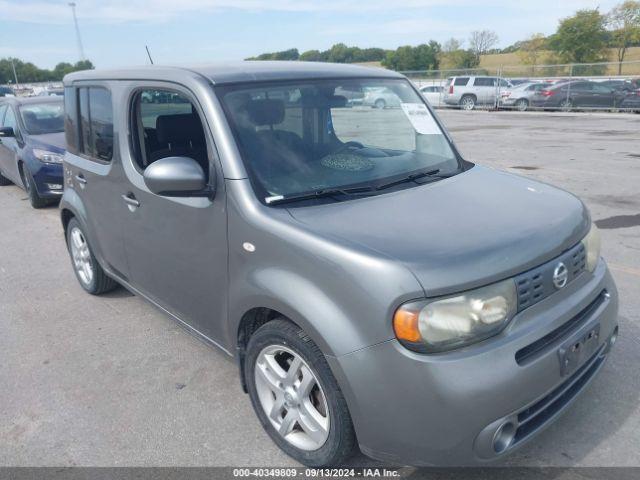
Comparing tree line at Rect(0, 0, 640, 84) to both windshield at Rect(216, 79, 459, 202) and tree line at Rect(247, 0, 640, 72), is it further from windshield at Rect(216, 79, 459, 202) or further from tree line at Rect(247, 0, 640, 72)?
windshield at Rect(216, 79, 459, 202)

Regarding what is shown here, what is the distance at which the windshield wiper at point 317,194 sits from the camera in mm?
2539

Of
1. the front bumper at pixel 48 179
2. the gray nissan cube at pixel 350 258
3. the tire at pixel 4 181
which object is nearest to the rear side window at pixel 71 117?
the gray nissan cube at pixel 350 258

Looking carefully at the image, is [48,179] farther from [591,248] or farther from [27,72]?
[27,72]

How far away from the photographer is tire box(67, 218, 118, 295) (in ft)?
14.7

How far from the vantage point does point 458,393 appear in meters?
1.95

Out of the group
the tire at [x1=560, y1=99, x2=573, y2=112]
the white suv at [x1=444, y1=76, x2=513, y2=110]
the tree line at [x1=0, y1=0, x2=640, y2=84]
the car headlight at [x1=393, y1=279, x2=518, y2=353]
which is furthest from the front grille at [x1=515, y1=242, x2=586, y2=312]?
the tree line at [x1=0, y1=0, x2=640, y2=84]

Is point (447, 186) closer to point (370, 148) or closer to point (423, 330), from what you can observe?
point (370, 148)

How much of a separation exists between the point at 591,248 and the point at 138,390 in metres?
2.71

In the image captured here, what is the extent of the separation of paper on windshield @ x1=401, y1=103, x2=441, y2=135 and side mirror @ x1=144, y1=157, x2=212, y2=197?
5.03 feet

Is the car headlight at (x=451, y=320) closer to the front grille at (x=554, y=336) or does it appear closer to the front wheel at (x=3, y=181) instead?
the front grille at (x=554, y=336)

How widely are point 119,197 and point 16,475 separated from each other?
1.72 m

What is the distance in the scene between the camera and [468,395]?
1.96 m

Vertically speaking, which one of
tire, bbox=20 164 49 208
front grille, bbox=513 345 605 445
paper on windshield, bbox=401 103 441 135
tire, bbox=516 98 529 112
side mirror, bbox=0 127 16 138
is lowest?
tire, bbox=516 98 529 112

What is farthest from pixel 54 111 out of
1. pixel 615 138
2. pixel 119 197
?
pixel 615 138
